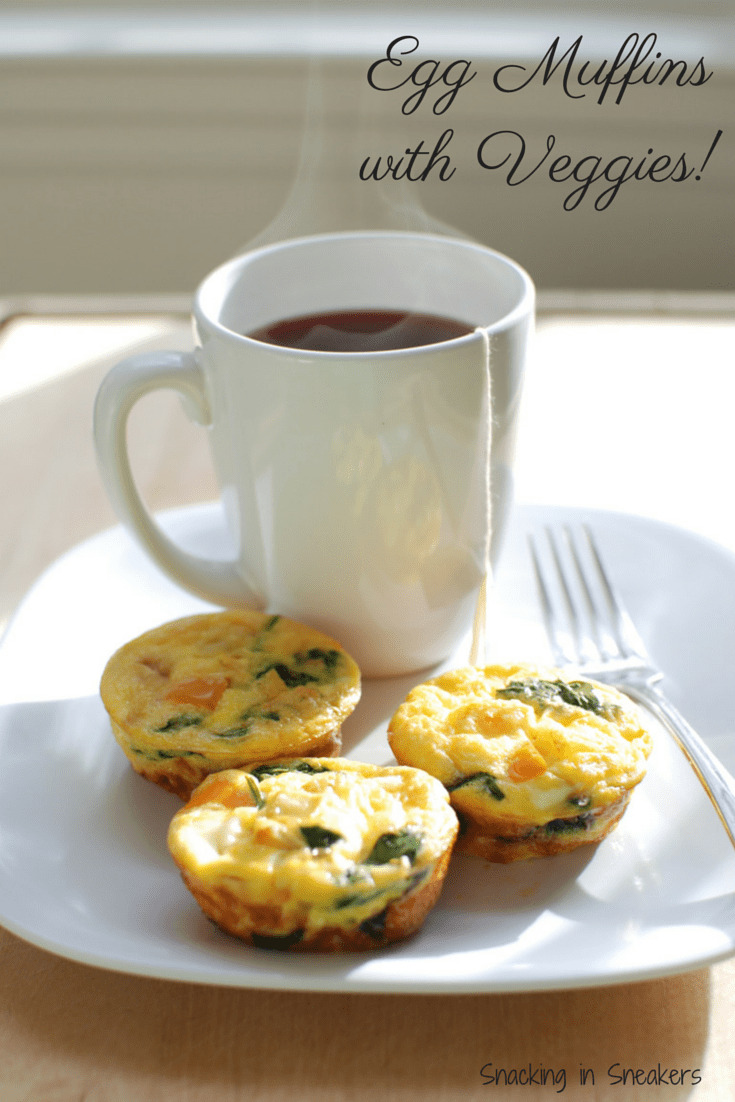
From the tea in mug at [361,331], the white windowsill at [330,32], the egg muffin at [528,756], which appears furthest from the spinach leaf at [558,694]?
the white windowsill at [330,32]

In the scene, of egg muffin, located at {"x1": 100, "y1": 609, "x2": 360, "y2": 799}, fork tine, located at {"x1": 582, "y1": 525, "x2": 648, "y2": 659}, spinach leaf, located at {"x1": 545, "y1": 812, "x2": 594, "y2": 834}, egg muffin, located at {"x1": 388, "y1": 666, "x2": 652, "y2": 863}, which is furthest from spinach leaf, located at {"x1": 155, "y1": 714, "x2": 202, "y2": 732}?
fork tine, located at {"x1": 582, "y1": 525, "x2": 648, "y2": 659}

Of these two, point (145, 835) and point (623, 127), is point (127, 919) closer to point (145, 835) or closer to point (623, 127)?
point (145, 835)

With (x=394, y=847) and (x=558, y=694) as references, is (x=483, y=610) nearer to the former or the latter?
(x=558, y=694)

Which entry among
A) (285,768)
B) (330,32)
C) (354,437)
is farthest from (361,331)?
(330,32)

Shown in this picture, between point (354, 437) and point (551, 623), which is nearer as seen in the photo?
point (354, 437)

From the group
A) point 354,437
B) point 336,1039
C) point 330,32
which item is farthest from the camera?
point 330,32

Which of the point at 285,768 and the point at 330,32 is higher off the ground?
the point at 330,32

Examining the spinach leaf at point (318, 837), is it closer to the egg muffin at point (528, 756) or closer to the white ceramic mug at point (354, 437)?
the egg muffin at point (528, 756)
